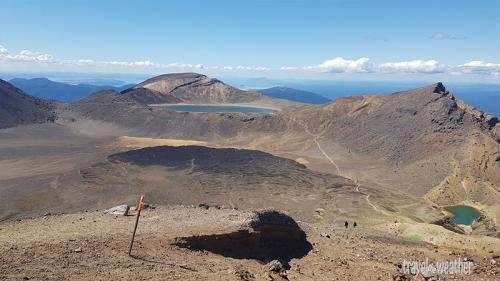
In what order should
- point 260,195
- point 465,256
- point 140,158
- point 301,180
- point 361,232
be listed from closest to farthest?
1. point 465,256
2. point 361,232
3. point 260,195
4. point 301,180
5. point 140,158

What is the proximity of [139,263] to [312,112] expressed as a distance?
110m

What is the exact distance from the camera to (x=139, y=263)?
733 inches

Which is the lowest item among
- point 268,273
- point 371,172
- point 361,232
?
point 371,172

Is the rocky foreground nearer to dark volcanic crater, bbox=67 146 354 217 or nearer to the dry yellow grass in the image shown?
dark volcanic crater, bbox=67 146 354 217

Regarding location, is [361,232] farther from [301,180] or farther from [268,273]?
[301,180]

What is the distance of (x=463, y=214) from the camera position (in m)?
67.0

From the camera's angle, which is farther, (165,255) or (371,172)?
(371,172)

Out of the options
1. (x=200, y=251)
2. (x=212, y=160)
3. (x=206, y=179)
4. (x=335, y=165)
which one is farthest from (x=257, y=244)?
(x=335, y=165)

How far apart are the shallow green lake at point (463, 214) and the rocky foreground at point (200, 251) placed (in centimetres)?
3607

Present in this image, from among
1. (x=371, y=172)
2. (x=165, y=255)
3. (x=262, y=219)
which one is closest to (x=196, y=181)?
Result: (x=371, y=172)

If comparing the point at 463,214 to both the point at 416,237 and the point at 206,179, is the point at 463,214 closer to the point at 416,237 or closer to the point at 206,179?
the point at 416,237

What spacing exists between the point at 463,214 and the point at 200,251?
5651cm

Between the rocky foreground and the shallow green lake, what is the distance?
36.1m

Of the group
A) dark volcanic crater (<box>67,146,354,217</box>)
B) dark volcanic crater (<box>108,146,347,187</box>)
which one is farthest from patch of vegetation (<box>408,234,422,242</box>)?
dark volcanic crater (<box>108,146,347,187</box>)
